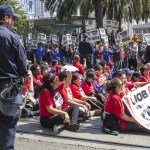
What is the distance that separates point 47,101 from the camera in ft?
21.0

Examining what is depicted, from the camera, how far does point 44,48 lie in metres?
22.2

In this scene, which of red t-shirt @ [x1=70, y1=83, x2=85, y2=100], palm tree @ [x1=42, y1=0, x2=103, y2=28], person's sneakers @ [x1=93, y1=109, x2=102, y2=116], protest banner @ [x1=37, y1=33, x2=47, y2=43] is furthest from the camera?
palm tree @ [x1=42, y1=0, x2=103, y2=28]

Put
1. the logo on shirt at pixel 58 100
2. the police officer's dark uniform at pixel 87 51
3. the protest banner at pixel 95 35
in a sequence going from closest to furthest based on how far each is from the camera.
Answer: the logo on shirt at pixel 58 100 < the police officer's dark uniform at pixel 87 51 < the protest banner at pixel 95 35

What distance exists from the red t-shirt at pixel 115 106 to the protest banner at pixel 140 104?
0.19m

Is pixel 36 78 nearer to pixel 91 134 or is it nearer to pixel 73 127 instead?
pixel 73 127

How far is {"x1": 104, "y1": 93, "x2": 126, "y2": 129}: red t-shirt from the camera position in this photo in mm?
6387

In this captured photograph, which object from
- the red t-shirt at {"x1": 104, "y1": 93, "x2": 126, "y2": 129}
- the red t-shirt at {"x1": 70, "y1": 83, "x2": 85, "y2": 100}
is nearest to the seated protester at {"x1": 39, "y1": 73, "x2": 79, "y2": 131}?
the red t-shirt at {"x1": 104, "y1": 93, "x2": 126, "y2": 129}

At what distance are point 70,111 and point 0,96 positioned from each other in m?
3.03

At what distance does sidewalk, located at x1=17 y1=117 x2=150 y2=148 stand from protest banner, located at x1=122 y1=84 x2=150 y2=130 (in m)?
0.32

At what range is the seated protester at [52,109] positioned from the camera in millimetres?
6363

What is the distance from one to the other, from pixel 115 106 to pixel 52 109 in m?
1.05

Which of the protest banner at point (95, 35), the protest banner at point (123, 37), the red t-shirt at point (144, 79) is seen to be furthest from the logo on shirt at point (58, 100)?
the protest banner at point (123, 37)

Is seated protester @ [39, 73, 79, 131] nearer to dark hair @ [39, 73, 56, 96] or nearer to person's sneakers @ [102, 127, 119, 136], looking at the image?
dark hair @ [39, 73, 56, 96]

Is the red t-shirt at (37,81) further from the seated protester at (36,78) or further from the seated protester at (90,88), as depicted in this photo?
the seated protester at (90,88)
